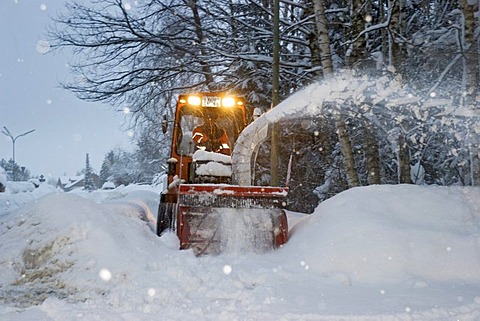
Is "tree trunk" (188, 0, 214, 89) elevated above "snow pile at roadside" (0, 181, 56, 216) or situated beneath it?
elevated above

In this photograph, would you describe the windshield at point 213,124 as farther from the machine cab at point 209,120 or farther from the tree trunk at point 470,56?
the tree trunk at point 470,56

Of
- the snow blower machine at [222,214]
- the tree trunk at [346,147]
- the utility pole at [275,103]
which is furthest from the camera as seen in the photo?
the utility pole at [275,103]

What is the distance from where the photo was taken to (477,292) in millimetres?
4348

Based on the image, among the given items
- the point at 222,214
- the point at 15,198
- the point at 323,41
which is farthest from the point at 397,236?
the point at 15,198

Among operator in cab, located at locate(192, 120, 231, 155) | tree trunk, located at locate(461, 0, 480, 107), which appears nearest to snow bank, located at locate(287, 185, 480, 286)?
tree trunk, located at locate(461, 0, 480, 107)

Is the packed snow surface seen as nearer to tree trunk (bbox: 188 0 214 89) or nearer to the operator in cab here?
the operator in cab

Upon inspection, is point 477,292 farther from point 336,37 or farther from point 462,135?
point 336,37

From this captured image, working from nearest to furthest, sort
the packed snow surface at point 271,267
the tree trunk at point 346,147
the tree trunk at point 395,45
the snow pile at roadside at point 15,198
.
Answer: the packed snow surface at point 271,267 < the tree trunk at point 395,45 < the tree trunk at point 346,147 < the snow pile at roadside at point 15,198

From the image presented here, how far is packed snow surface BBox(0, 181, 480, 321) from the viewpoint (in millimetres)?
3779

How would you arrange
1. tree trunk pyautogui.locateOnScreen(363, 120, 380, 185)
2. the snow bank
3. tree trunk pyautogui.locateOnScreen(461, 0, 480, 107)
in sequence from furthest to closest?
tree trunk pyautogui.locateOnScreen(363, 120, 380, 185)
tree trunk pyautogui.locateOnScreen(461, 0, 480, 107)
the snow bank

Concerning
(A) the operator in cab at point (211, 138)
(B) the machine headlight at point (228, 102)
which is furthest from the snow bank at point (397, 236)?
(B) the machine headlight at point (228, 102)

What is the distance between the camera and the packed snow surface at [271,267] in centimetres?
378

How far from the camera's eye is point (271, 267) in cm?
536

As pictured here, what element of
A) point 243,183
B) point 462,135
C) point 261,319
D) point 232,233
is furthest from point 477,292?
point 462,135
